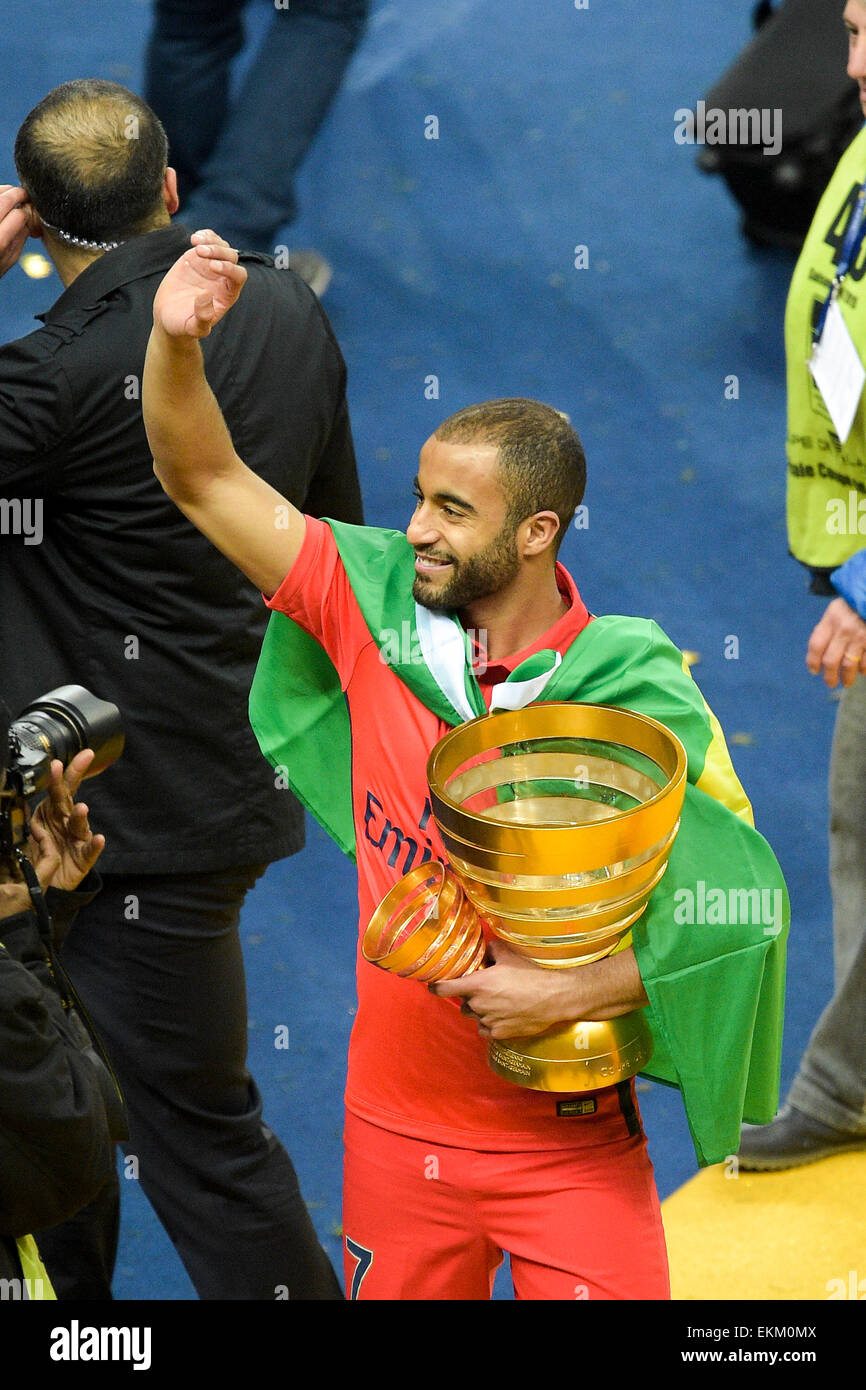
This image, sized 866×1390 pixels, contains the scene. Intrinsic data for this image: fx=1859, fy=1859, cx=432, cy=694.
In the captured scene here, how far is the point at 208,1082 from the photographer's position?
3027 millimetres

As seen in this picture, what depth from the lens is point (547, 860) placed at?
2.04 metres

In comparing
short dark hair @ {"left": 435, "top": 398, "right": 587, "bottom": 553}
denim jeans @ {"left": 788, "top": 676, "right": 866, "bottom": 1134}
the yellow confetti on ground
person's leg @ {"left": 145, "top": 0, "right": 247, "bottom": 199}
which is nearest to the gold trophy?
short dark hair @ {"left": 435, "top": 398, "right": 587, "bottom": 553}

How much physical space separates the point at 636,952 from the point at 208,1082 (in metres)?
1.05

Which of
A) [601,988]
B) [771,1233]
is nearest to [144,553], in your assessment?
[601,988]

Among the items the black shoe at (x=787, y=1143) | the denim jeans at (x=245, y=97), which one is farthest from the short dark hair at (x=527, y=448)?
the denim jeans at (x=245, y=97)

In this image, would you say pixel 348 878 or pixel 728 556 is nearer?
pixel 348 878

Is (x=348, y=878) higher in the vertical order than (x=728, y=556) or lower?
lower

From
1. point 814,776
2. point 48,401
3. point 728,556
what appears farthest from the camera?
point 728,556

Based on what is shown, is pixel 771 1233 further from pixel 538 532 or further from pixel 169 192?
pixel 169 192

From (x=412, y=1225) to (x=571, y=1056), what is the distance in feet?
1.17

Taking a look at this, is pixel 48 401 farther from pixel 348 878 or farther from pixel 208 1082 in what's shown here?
pixel 348 878

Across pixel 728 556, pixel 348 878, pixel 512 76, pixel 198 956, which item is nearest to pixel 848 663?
pixel 198 956

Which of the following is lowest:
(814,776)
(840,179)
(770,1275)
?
(770,1275)

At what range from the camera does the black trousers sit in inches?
117
